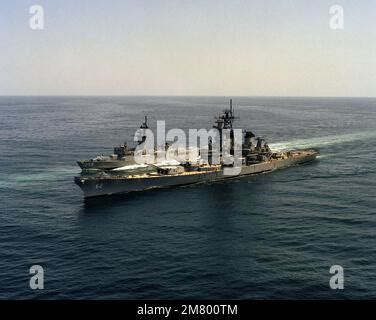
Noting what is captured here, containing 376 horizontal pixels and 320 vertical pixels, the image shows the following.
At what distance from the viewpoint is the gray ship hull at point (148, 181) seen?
2601 inches

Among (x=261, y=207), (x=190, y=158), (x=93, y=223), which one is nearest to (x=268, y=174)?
A: (x=190, y=158)

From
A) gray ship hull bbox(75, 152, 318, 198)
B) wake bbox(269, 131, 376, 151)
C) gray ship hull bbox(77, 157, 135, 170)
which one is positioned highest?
wake bbox(269, 131, 376, 151)

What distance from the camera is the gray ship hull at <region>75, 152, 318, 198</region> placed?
66062 mm

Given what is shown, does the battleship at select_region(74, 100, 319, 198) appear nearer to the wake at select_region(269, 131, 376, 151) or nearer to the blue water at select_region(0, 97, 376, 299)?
the blue water at select_region(0, 97, 376, 299)

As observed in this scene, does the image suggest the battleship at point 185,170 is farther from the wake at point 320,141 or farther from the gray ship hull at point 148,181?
the wake at point 320,141

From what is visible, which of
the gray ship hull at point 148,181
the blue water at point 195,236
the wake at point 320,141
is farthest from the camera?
the wake at point 320,141
